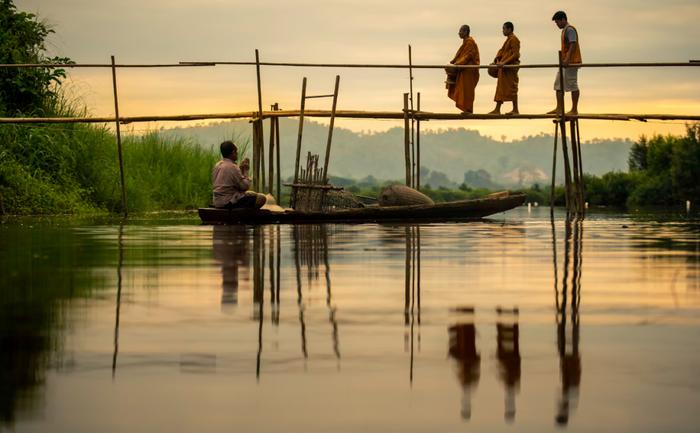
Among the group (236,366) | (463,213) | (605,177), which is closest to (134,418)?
(236,366)

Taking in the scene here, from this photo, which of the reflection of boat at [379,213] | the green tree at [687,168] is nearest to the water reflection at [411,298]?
the reflection of boat at [379,213]

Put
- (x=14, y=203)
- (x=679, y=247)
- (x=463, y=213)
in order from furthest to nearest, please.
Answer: (x=14, y=203) < (x=463, y=213) < (x=679, y=247)

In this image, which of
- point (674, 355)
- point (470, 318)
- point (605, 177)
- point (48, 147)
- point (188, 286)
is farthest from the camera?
point (605, 177)

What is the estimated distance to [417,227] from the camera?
65.1 ft

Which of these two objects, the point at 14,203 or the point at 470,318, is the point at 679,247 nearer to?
the point at 470,318

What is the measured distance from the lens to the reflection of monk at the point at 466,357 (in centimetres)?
480

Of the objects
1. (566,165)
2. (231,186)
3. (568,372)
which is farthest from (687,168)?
(568,372)

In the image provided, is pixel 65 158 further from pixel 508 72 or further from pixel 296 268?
pixel 296 268

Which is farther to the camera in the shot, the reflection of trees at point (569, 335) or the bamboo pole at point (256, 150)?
the bamboo pole at point (256, 150)

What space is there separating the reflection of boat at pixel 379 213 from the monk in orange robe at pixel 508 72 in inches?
63.6

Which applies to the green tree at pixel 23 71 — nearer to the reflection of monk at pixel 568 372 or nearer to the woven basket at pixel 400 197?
the woven basket at pixel 400 197

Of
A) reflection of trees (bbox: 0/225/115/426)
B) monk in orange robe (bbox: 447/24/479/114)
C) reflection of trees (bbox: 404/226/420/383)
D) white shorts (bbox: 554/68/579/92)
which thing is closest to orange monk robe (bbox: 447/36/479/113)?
monk in orange robe (bbox: 447/24/479/114)

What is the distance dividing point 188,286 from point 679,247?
6.77 metres

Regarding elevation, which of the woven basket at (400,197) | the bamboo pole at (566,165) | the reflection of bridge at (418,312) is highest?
the bamboo pole at (566,165)
